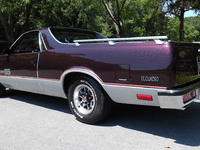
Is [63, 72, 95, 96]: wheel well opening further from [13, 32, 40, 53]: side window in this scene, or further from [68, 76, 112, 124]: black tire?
[13, 32, 40, 53]: side window

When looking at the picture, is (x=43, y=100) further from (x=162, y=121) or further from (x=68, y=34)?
(x=162, y=121)

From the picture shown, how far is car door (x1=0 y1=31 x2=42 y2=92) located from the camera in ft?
14.4

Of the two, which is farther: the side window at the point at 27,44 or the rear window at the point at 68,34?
the side window at the point at 27,44

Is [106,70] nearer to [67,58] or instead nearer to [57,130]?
→ [67,58]

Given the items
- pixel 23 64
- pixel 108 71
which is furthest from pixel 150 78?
pixel 23 64

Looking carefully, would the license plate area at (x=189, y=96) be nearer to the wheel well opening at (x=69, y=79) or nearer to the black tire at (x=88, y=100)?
the black tire at (x=88, y=100)

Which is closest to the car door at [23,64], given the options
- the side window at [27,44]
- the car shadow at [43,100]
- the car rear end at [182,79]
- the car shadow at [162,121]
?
the side window at [27,44]

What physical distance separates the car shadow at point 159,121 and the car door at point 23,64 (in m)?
0.72

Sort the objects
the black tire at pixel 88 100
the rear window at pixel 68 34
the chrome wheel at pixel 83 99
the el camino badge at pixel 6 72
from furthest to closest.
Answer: the el camino badge at pixel 6 72, the rear window at pixel 68 34, the chrome wheel at pixel 83 99, the black tire at pixel 88 100

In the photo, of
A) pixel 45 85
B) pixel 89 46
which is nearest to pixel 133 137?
pixel 89 46

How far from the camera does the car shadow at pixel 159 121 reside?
10.2ft

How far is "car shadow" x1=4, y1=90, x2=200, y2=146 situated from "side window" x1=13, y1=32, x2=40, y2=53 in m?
1.30

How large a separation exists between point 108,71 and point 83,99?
0.78 meters

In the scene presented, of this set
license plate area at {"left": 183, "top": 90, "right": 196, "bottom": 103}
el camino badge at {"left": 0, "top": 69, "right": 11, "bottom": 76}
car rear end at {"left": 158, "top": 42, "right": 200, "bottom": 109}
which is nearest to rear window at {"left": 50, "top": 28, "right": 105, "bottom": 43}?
el camino badge at {"left": 0, "top": 69, "right": 11, "bottom": 76}
